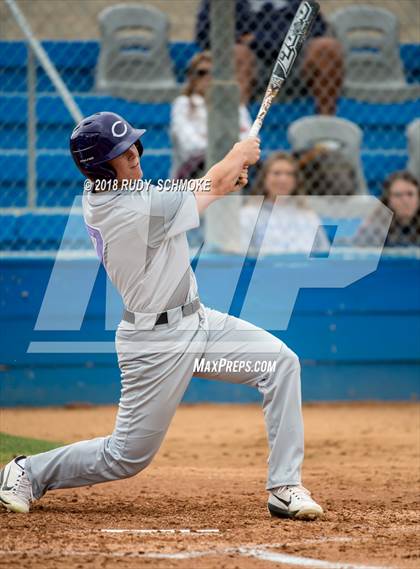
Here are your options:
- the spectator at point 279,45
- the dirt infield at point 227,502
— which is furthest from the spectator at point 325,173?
the dirt infield at point 227,502

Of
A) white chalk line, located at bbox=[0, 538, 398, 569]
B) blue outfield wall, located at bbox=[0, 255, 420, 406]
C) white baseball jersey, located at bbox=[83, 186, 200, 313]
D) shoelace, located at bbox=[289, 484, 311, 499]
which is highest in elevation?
white baseball jersey, located at bbox=[83, 186, 200, 313]

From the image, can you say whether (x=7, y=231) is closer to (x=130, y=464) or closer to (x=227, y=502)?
(x=227, y=502)

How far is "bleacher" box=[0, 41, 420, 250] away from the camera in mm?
7918

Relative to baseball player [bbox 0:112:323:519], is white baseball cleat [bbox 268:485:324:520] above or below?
below

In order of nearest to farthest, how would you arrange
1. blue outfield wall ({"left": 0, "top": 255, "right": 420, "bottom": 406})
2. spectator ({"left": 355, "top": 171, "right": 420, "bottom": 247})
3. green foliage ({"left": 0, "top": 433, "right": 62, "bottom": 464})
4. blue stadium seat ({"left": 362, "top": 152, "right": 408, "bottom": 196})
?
green foliage ({"left": 0, "top": 433, "right": 62, "bottom": 464}), blue outfield wall ({"left": 0, "top": 255, "right": 420, "bottom": 406}), spectator ({"left": 355, "top": 171, "right": 420, "bottom": 247}), blue stadium seat ({"left": 362, "top": 152, "right": 408, "bottom": 196})

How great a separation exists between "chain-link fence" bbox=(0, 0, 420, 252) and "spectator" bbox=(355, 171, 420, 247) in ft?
0.03

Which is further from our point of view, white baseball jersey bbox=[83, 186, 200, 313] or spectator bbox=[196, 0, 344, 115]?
spectator bbox=[196, 0, 344, 115]

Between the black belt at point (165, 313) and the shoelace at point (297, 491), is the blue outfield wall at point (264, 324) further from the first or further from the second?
the shoelace at point (297, 491)

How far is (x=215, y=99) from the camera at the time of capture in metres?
7.43

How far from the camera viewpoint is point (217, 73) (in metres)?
7.46

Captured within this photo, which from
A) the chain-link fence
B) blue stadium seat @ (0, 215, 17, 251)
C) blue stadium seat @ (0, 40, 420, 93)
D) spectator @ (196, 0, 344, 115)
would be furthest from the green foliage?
spectator @ (196, 0, 344, 115)

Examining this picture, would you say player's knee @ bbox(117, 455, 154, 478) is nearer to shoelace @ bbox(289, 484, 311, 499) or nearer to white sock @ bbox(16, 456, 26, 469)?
white sock @ bbox(16, 456, 26, 469)

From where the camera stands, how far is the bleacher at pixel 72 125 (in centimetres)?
792

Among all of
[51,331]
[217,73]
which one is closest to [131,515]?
[51,331]
